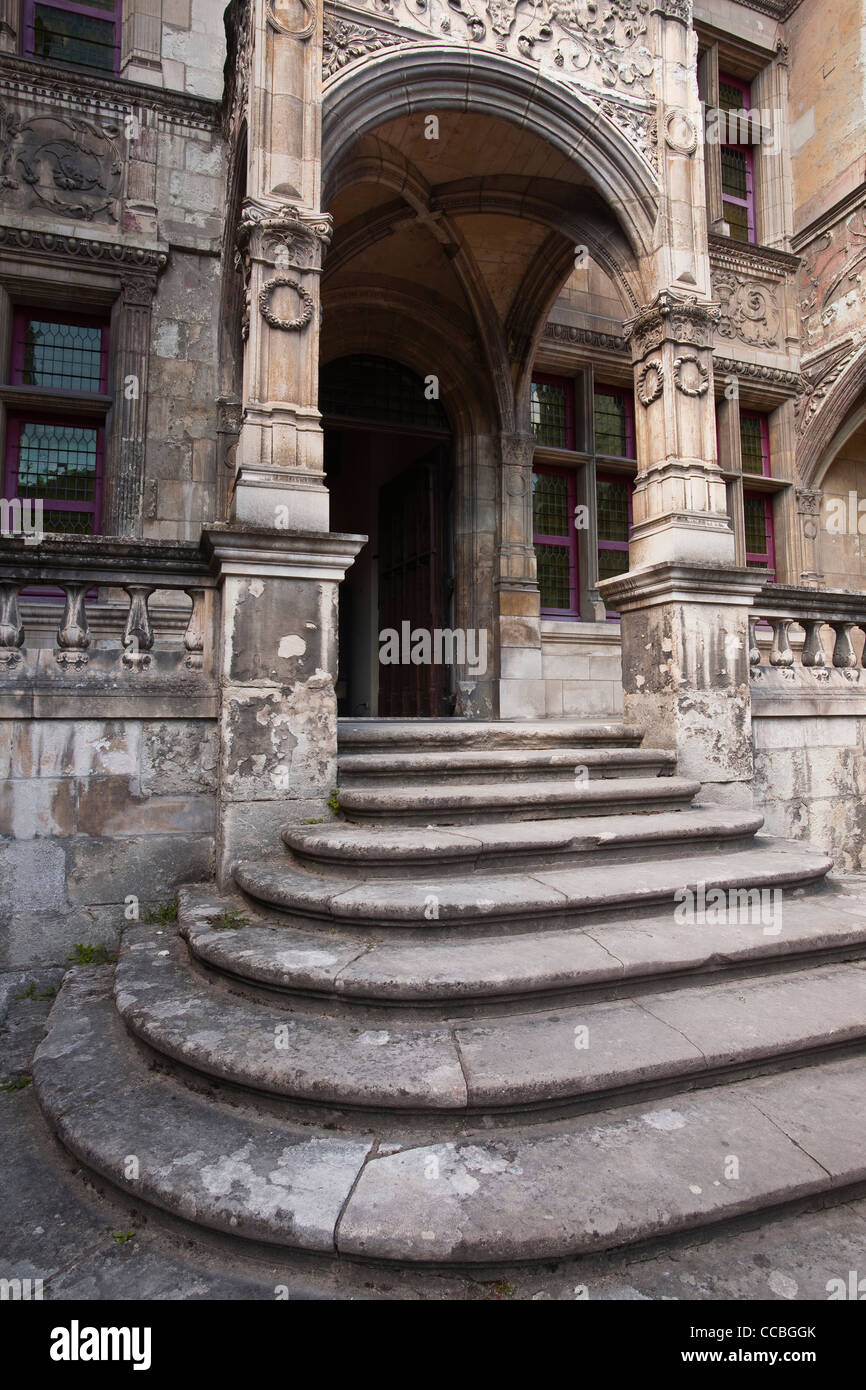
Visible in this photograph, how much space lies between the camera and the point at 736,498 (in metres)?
9.29

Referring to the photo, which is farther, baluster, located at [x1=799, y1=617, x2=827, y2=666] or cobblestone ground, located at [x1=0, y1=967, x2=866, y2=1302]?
baluster, located at [x1=799, y1=617, x2=827, y2=666]

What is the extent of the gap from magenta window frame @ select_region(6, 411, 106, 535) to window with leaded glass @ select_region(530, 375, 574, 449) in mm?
4415

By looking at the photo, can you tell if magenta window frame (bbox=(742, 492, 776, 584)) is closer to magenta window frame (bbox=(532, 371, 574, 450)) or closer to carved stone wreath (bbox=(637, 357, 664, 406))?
magenta window frame (bbox=(532, 371, 574, 450))

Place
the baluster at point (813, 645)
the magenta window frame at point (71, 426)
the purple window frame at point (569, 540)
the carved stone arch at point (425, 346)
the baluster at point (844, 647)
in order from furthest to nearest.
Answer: the purple window frame at point (569, 540), the carved stone arch at point (425, 346), the magenta window frame at point (71, 426), the baluster at point (844, 647), the baluster at point (813, 645)

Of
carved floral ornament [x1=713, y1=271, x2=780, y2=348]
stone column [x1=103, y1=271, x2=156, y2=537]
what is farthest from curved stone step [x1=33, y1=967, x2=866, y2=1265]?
carved floral ornament [x1=713, y1=271, x2=780, y2=348]

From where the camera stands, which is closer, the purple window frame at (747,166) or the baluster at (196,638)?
the baluster at (196,638)

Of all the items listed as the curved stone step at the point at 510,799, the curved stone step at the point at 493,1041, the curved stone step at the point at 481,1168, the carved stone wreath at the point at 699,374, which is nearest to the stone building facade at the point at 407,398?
the carved stone wreath at the point at 699,374

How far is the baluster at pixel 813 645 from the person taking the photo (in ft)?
17.6

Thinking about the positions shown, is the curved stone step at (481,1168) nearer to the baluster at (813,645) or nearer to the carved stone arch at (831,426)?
the baluster at (813,645)

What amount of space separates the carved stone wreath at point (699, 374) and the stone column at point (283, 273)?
7.81 feet

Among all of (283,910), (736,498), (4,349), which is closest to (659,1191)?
(283,910)

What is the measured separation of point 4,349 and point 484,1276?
7.15 m

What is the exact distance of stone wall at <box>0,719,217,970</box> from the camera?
3.57m
